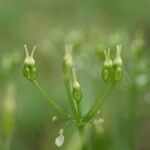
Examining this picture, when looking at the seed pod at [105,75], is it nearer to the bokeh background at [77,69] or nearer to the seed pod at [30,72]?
the seed pod at [30,72]

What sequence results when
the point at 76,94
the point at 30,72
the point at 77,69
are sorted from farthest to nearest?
the point at 77,69
the point at 30,72
the point at 76,94

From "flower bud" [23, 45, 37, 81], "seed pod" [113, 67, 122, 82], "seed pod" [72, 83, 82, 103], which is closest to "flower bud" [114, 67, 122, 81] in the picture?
"seed pod" [113, 67, 122, 82]

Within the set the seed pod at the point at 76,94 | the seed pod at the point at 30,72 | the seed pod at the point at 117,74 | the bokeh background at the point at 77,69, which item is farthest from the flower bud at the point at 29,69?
the bokeh background at the point at 77,69

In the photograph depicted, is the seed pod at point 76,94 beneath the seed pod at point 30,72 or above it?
beneath

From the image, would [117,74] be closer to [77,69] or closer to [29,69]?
[29,69]

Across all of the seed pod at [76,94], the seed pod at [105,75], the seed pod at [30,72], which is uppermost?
the seed pod at [30,72]

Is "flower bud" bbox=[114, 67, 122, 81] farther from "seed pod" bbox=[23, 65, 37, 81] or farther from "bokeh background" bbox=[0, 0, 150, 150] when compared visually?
"bokeh background" bbox=[0, 0, 150, 150]

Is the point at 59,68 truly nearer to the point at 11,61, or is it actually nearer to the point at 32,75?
the point at 11,61

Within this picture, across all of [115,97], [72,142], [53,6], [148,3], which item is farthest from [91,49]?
[53,6]

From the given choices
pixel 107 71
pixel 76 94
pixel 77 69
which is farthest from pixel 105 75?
pixel 77 69
